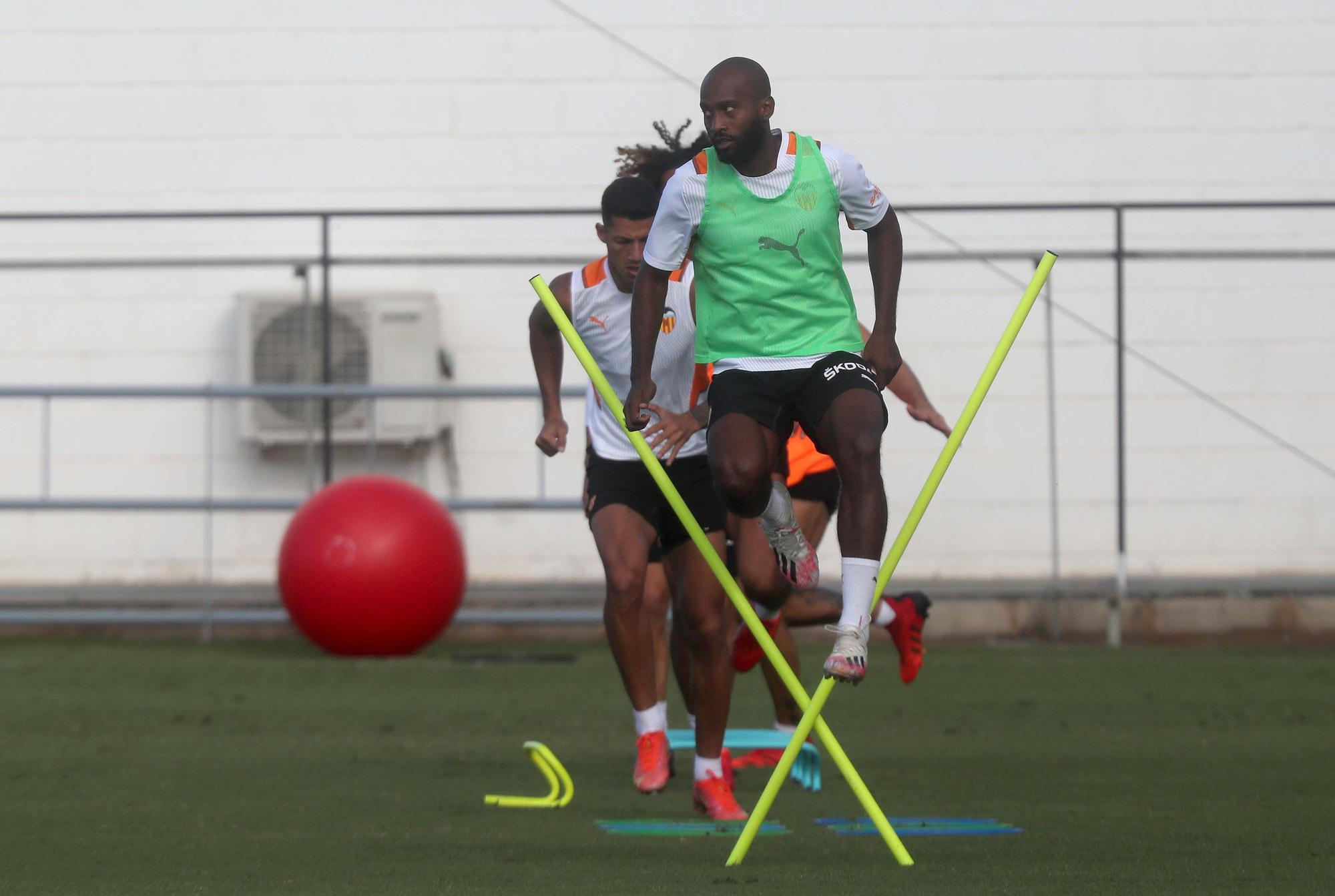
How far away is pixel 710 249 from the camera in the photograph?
4410 mm

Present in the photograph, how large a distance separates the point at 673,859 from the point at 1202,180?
8.75 m

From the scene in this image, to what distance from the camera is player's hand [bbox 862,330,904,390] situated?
4.43m

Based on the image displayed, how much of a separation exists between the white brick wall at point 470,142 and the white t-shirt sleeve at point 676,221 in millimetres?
6914

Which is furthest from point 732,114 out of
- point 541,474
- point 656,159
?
point 541,474

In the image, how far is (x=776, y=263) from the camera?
4.38 m

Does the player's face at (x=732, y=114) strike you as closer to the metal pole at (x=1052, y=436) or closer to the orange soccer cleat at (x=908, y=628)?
the orange soccer cleat at (x=908, y=628)

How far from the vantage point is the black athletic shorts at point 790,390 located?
4363 millimetres

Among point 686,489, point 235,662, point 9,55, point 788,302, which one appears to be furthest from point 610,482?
point 9,55

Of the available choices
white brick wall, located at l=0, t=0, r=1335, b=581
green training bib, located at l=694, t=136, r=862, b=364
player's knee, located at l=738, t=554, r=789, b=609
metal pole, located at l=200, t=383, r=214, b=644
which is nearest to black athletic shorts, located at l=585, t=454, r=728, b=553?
player's knee, located at l=738, t=554, r=789, b=609

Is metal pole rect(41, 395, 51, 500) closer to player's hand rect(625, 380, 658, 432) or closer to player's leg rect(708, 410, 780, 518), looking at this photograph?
player's hand rect(625, 380, 658, 432)

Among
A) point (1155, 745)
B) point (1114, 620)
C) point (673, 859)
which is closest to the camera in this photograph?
point (673, 859)

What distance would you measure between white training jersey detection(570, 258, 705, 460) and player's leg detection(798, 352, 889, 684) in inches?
34.3

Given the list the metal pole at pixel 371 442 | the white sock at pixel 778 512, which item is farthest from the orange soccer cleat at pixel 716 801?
the metal pole at pixel 371 442

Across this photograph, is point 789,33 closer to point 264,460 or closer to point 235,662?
point 264,460
